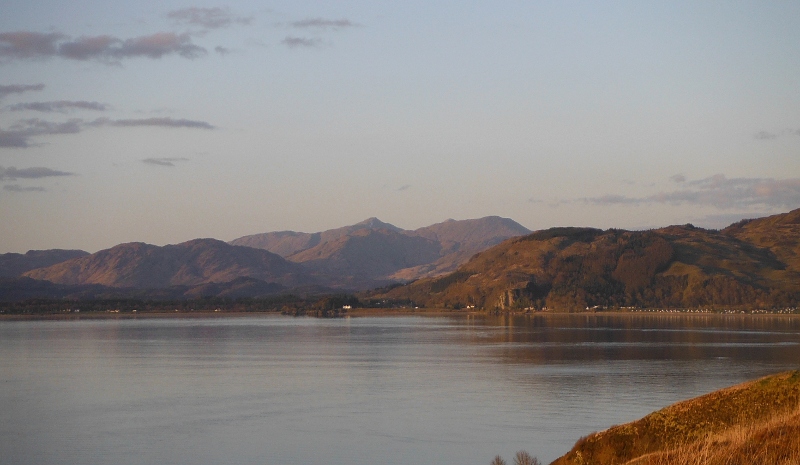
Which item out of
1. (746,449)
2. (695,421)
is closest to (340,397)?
(695,421)

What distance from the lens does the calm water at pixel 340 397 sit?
4087cm

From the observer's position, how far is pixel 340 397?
2307 inches

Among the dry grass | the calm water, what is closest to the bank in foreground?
the dry grass

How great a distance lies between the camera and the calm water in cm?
4087

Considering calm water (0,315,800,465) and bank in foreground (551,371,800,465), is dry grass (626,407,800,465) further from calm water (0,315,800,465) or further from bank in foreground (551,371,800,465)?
calm water (0,315,800,465)

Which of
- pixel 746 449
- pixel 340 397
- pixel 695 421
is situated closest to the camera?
pixel 746 449

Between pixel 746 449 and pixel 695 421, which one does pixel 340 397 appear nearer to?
pixel 695 421

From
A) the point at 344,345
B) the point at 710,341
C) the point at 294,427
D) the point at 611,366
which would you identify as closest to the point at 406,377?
the point at 611,366

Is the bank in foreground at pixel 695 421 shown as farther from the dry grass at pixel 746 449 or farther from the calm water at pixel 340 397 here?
the calm water at pixel 340 397

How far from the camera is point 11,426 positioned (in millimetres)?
48062

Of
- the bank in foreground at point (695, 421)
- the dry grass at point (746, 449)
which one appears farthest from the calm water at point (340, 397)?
A: the dry grass at point (746, 449)

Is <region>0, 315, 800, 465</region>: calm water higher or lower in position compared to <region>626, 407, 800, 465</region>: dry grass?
lower

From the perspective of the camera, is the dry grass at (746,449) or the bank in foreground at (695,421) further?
the bank in foreground at (695,421)

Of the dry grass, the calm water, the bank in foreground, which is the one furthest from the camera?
the calm water
